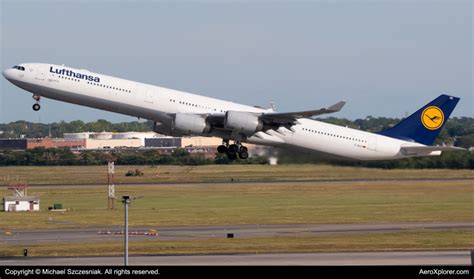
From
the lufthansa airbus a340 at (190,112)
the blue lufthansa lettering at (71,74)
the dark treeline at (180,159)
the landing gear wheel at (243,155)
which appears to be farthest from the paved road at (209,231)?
the blue lufthansa lettering at (71,74)

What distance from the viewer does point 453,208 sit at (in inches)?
2980

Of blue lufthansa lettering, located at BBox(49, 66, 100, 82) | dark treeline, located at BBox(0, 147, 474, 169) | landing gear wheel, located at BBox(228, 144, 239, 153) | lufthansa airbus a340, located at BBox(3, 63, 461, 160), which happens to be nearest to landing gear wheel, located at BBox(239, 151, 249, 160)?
lufthansa airbus a340, located at BBox(3, 63, 461, 160)

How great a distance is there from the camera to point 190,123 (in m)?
56.6

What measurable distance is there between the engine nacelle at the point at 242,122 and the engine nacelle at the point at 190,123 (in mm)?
1330

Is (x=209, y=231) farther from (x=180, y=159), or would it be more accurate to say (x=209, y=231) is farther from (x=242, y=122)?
(x=180, y=159)

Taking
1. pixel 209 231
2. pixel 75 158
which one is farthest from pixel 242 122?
pixel 75 158

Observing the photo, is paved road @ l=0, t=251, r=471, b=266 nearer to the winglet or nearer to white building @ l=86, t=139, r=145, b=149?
the winglet

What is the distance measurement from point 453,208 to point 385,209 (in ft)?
17.1

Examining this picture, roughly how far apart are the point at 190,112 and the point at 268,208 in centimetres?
2078

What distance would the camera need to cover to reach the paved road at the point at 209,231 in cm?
5900
